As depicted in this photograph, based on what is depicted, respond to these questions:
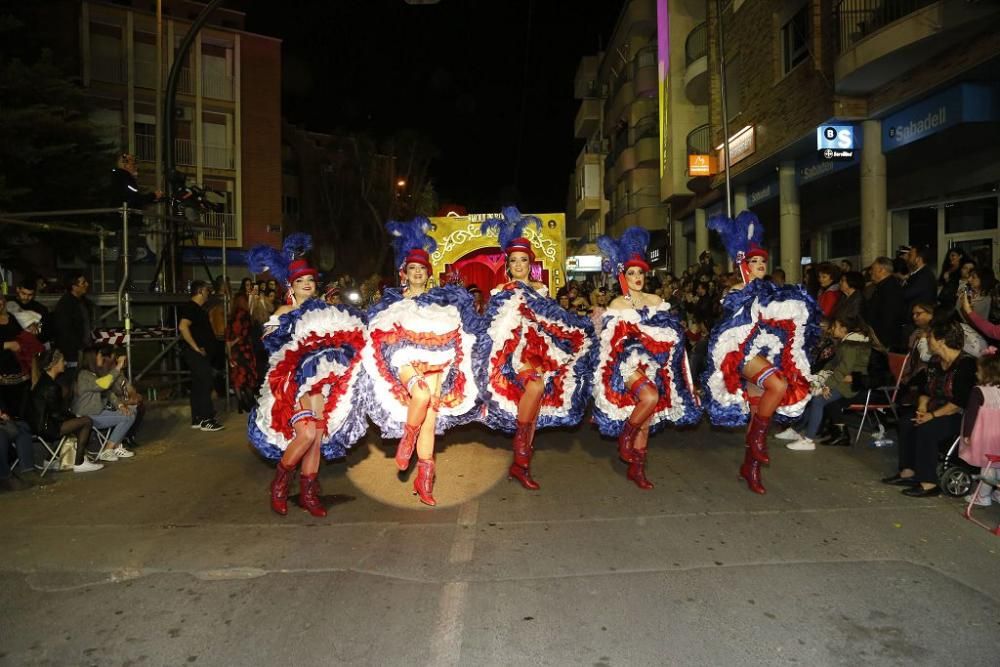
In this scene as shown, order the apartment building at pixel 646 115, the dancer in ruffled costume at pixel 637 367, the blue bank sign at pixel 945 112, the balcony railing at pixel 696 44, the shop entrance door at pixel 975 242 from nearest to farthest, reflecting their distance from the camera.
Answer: the dancer in ruffled costume at pixel 637 367 → the blue bank sign at pixel 945 112 → the shop entrance door at pixel 975 242 → the balcony railing at pixel 696 44 → the apartment building at pixel 646 115

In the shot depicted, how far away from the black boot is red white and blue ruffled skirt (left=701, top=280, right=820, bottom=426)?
6.52 ft

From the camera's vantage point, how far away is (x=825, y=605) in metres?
3.57

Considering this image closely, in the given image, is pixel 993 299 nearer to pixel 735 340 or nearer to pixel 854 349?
pixel 854 349

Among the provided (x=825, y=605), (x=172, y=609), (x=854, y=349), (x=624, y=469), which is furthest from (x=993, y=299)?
(x=172, y=609)

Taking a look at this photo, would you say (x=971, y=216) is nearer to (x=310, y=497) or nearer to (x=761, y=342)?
(x=761, y=342)

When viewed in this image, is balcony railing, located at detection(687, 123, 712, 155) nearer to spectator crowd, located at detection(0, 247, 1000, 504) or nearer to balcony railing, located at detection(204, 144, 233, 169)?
spectator crowd, located at detection(0, 247, 1000, 504)

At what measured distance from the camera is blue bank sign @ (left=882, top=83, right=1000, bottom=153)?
34.3ft

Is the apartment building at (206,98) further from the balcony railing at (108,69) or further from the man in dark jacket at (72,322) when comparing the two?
the man in dark jacket at (72,322)


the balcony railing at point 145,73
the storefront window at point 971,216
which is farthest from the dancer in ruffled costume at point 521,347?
the balcony railing at point 145,73

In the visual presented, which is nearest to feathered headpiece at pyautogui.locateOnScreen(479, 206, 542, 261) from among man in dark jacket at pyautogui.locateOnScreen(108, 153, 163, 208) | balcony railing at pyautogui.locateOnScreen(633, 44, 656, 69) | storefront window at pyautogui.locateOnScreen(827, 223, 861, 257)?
man in dark jacket at pyautogui.locateOnScreen(108, 153, 163, 208)

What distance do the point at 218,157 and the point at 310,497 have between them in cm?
3273

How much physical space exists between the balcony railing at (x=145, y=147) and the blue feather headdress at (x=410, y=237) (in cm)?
3069

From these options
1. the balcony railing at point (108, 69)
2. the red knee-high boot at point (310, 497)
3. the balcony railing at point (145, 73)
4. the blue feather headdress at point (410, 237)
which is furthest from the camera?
the balcony railing at point (145, 73)

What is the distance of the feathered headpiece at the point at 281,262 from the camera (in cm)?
536
